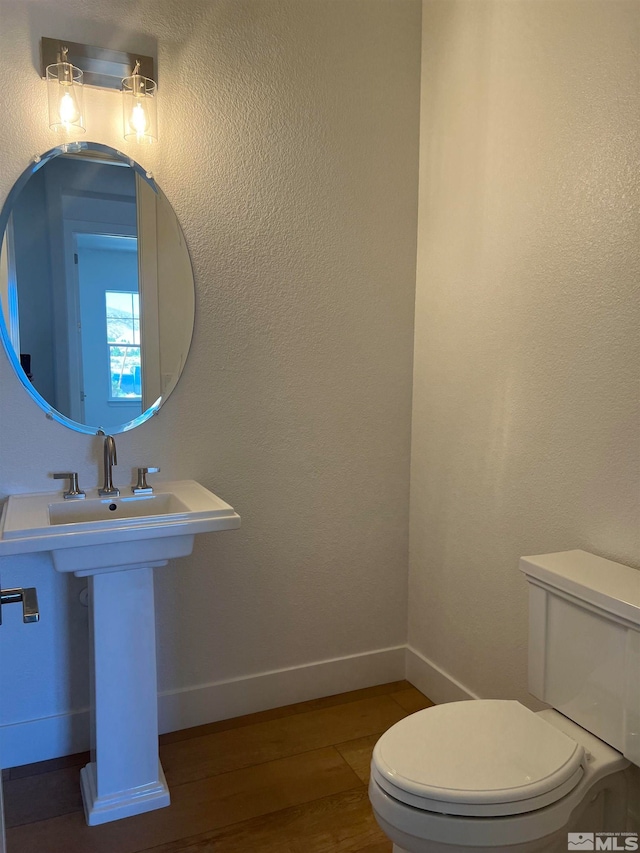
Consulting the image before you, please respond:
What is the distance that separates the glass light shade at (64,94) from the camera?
1914 mm

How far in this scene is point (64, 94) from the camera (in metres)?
1.93

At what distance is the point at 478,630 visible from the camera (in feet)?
7.20

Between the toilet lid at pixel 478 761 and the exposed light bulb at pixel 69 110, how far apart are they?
1926 mm

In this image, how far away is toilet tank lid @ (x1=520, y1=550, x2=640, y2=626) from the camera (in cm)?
138

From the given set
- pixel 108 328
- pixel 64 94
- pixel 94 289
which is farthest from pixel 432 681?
pixel 64 94

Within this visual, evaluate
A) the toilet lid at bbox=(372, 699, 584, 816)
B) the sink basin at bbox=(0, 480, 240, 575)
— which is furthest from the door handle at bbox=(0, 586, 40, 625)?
the toilet lid at bbox=(372, 699, 584, 816)

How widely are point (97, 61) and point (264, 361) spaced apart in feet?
3.49

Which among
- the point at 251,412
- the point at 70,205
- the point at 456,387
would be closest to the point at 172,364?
the point at 251,412

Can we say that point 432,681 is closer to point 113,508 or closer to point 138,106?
point 113,508

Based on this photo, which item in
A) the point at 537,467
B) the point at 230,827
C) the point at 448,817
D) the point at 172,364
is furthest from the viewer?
the point at 172,364

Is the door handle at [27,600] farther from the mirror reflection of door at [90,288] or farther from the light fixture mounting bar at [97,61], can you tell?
the light fixture mounting bar at [97,61]

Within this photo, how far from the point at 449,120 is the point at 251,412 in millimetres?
1266

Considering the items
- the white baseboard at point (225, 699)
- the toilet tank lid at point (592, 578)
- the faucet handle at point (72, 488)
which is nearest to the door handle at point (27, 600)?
the faucet handle at point (72, 488)

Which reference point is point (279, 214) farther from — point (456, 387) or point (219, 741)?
point (219, 741)
